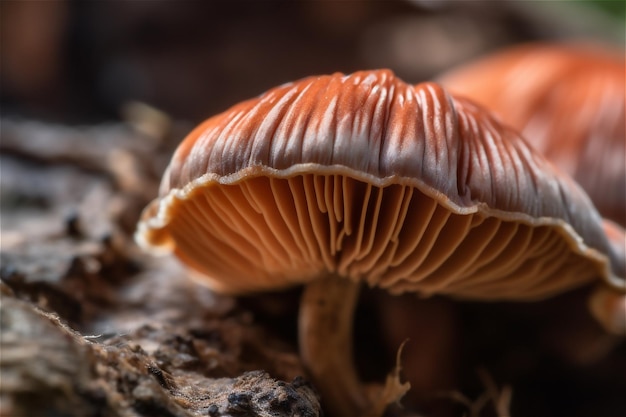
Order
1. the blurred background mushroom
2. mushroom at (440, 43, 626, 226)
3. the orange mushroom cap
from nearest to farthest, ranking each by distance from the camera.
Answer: the orange mushroom cap, mushroom at (440, 43, 626, 226), the blurred background mushroom

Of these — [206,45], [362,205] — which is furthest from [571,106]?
[206,45]

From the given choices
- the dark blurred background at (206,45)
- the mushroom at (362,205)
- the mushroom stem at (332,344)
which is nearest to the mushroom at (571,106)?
the mushroom at (362,205)

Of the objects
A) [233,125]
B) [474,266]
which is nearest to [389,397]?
[474,266]

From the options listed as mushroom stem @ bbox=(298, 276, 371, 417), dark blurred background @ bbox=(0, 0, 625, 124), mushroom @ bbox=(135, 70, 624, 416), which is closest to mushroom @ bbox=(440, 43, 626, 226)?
mushroom @ bbox=(135, 70, 624, 416)

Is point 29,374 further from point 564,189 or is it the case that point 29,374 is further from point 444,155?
point 564,189

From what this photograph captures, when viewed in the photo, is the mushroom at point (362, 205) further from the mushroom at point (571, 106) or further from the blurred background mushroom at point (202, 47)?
the blurred background mushroom at point (202, 47)

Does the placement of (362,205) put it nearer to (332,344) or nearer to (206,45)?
(332,344)

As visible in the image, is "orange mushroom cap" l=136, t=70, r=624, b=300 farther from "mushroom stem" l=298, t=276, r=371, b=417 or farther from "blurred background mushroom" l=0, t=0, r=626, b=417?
"blurred background mushroom" l=0, t=0, r=626, b=417
